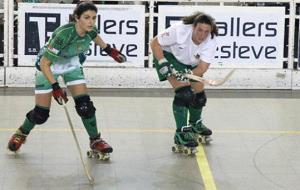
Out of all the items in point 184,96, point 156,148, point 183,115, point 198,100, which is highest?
point 184,96

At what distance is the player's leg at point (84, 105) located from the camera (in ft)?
24.7

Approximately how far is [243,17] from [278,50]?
0.78 metres

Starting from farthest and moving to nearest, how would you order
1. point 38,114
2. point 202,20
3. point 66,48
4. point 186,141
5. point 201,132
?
point 201,132 → point 186,141 → point 38,114 → point 202,20 → point 66,48

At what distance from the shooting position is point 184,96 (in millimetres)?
7820

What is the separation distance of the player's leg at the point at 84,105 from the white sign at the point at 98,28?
4070 mm

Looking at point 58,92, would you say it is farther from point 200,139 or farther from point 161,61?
point 200,139

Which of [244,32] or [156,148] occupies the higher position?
[244,32]

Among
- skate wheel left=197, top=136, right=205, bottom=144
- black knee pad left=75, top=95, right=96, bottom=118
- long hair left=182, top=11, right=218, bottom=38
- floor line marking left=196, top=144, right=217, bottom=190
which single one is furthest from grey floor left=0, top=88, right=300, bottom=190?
long hair left=182, top=11, right=218, bottom=38

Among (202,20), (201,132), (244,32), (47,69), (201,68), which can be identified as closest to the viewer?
(47,69)

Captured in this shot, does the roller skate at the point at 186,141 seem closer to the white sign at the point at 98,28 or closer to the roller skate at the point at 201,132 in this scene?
the roller skate at the point at 201,132

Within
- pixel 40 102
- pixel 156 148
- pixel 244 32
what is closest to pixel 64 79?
pixel 40 102

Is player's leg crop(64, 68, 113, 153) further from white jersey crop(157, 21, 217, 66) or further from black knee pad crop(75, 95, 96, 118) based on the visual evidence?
white jersey crop(157, 21, 217, 66)

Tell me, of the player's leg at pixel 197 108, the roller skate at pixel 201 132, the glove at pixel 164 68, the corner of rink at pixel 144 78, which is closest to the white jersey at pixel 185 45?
the glove at pixel 164 68

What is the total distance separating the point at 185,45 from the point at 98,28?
411 cm
